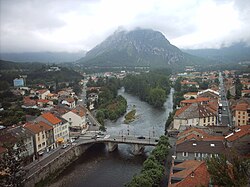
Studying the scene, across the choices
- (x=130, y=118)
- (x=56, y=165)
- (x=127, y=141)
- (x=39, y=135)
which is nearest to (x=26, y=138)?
(x=39, y=135)

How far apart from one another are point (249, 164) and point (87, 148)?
107 feet

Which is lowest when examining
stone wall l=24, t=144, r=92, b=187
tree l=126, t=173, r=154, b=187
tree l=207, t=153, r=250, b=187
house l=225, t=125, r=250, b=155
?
stone wall l=24, t=144, r=92, b=187

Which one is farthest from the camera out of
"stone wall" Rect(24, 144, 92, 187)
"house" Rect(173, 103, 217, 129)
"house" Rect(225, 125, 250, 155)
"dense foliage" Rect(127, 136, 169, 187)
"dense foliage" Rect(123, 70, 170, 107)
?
"dense foliage" Rect(123, 70, 170, 107)

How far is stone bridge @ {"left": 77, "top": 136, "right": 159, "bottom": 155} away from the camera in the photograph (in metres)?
41.9

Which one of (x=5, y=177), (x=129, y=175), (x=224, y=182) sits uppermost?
(x=224, y=182)

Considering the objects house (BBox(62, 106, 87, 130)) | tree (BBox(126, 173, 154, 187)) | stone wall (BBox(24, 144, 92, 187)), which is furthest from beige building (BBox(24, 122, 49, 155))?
tree (BBox(126, 173, 154, 187))

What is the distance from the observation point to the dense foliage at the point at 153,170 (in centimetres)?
2563

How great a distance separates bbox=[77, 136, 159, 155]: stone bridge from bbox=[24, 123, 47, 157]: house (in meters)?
5.59

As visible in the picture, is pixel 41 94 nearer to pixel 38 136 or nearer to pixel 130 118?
pixel 130 118

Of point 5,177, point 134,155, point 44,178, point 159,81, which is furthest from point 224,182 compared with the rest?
point 159,81

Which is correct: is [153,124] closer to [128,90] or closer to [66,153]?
[66,153]

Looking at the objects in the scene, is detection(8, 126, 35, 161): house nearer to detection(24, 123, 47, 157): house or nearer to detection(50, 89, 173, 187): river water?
detection(24, 123, 47, 157): house

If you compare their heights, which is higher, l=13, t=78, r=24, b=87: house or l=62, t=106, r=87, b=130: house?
l=13, t=78, r=24, b=87: house

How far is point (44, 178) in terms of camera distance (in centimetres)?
3312
